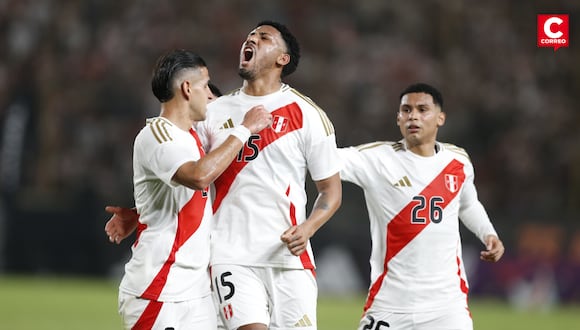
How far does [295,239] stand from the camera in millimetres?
6004

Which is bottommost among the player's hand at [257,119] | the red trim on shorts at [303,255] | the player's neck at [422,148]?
the red trim on shorts at [303,255]

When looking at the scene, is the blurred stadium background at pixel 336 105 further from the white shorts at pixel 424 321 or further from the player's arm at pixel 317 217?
the player's arm at pixel 317 217

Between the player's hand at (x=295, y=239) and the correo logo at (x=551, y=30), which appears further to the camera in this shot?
the correo logo at (x=551, y=30)

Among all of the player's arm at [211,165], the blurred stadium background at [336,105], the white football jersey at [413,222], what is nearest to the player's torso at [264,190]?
the player's arm at [211,165]

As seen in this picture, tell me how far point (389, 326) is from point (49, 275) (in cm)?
1077

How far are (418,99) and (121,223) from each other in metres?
2.48

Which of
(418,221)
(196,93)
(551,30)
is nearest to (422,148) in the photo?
(418,221)

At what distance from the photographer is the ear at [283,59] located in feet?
21.5

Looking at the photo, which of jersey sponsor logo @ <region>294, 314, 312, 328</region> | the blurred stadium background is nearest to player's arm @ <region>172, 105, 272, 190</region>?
jersey sponsor logo @ <region>294, 314, 312, 328</region>

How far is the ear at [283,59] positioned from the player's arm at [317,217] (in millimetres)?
822

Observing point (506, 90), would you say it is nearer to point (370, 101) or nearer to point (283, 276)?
point (370, 101)

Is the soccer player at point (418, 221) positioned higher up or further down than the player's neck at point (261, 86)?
further down

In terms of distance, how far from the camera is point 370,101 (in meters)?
17.2

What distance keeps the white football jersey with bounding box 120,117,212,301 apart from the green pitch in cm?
604
